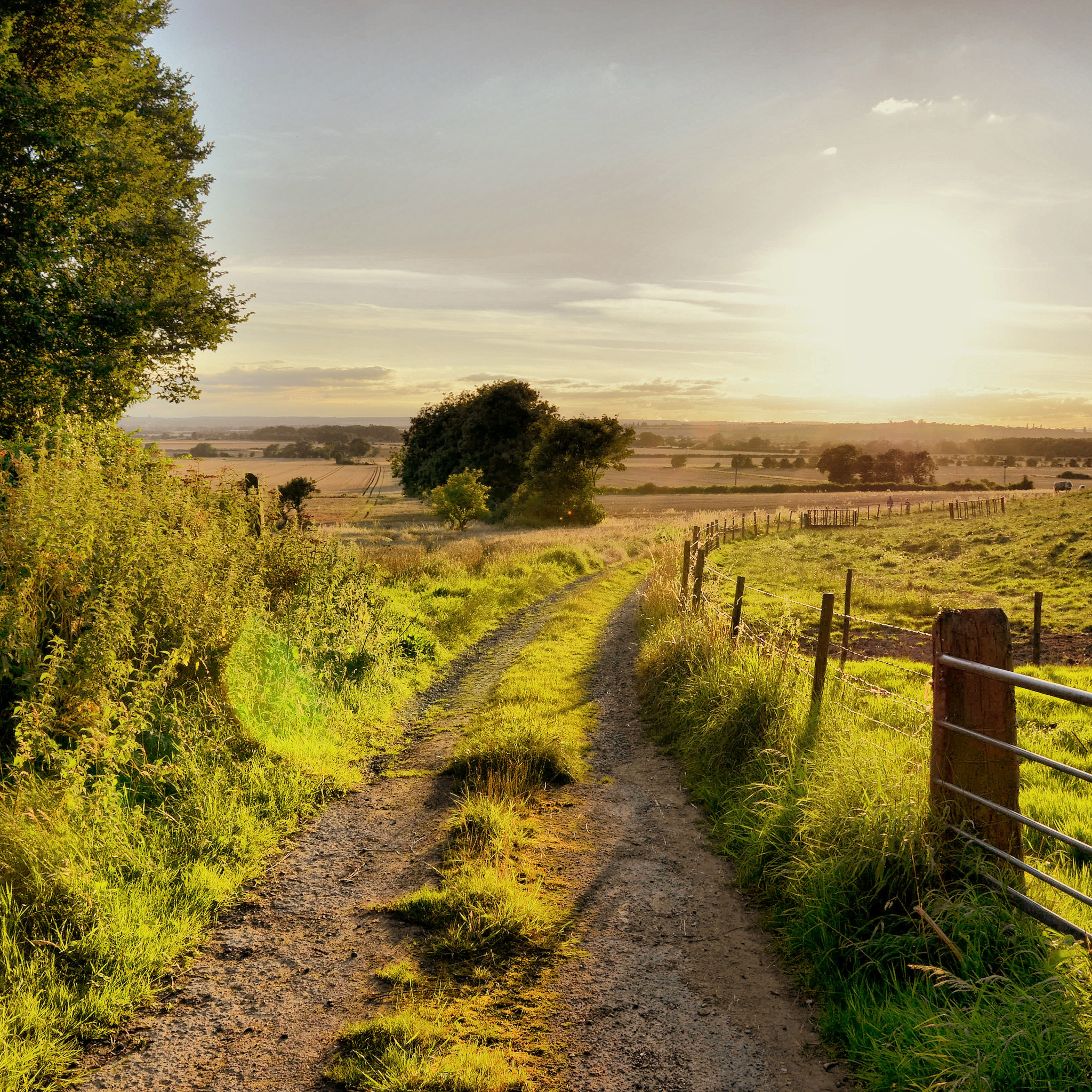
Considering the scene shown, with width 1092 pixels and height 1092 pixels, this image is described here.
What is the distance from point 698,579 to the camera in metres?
11.7

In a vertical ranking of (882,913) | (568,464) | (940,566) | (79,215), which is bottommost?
(940,566)

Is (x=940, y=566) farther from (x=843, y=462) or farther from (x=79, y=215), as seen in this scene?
(x=843, y=462)

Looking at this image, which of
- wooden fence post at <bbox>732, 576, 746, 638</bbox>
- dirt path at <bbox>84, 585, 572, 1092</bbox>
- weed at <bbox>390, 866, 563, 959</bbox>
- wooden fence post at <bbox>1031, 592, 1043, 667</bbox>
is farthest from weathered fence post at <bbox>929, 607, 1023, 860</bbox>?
wooden fence post at <bbox>1031, 592, 1043, 667</bbox>

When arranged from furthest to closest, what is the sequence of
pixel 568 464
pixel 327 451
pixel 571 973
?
pixel 327 451
pixel 568 464
pixel 571 973

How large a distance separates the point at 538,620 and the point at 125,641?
11123mm

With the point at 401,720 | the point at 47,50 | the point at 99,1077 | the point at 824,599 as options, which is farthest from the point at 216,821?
the point at 47,50

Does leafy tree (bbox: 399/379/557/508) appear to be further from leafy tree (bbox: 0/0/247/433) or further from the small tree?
leafy tree (bbox: 0/0/247/433)

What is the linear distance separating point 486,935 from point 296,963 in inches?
46.9

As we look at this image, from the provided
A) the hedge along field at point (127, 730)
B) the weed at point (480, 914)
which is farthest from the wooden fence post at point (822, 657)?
the hedge along field at point (127, 730)

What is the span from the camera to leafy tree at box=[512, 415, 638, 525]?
47.8m

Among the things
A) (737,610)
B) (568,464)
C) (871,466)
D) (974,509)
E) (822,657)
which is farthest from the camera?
(871,466)

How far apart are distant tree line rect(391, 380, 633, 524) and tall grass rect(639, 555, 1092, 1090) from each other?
37.3m

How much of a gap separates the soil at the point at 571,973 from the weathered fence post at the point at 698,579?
4.95 meters

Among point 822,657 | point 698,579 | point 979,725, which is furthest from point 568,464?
point 979,725
